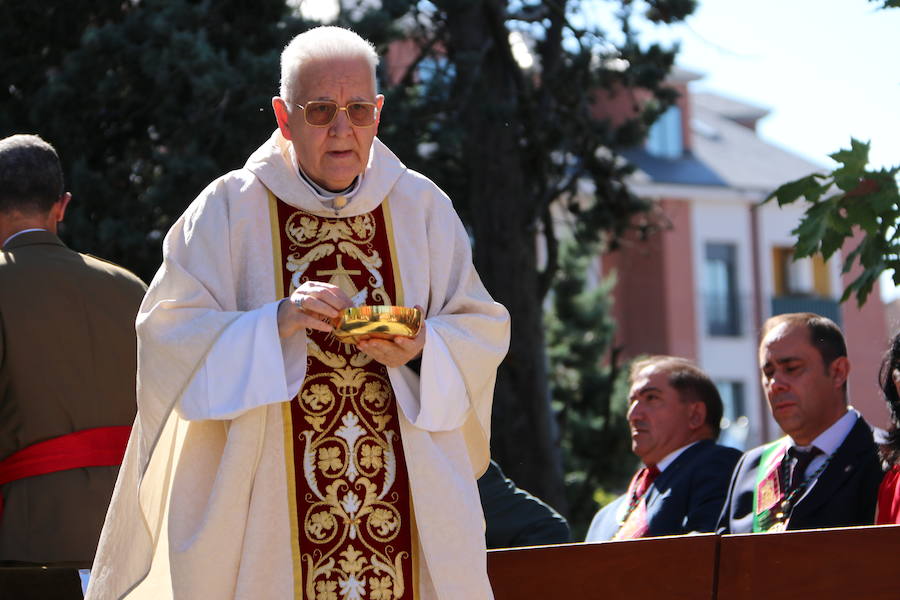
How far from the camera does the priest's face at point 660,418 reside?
6.68 m

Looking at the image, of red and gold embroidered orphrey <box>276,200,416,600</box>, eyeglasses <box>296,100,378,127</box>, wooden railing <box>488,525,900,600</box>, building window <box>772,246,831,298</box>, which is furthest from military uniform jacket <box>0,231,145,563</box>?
building window <box>772,246,831,298</box>

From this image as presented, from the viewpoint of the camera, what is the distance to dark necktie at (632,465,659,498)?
660 centimetres

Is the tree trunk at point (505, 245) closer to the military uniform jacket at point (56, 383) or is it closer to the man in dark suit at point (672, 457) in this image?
the man in dark suit at point (672, 457)

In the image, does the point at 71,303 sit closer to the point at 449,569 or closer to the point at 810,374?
the point at 449,569

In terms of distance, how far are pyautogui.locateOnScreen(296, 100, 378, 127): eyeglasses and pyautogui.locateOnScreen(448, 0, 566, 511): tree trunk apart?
6.40 metres

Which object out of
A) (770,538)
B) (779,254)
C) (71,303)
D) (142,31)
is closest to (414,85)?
(142,31)

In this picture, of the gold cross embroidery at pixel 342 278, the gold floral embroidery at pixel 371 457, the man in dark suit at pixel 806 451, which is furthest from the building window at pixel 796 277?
A: the gold floral embroidery at pixel 371 457

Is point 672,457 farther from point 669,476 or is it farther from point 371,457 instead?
point 371,457

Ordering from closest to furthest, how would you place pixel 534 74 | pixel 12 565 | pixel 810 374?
pixel 12 565 < pixel 810 374 < pixel 534 74

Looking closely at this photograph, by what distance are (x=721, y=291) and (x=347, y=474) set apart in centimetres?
3201

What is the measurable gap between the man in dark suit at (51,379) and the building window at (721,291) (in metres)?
30.5

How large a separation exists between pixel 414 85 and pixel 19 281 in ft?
19.6

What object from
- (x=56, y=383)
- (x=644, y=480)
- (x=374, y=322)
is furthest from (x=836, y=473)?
(x=56, y=383)

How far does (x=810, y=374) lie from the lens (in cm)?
606
